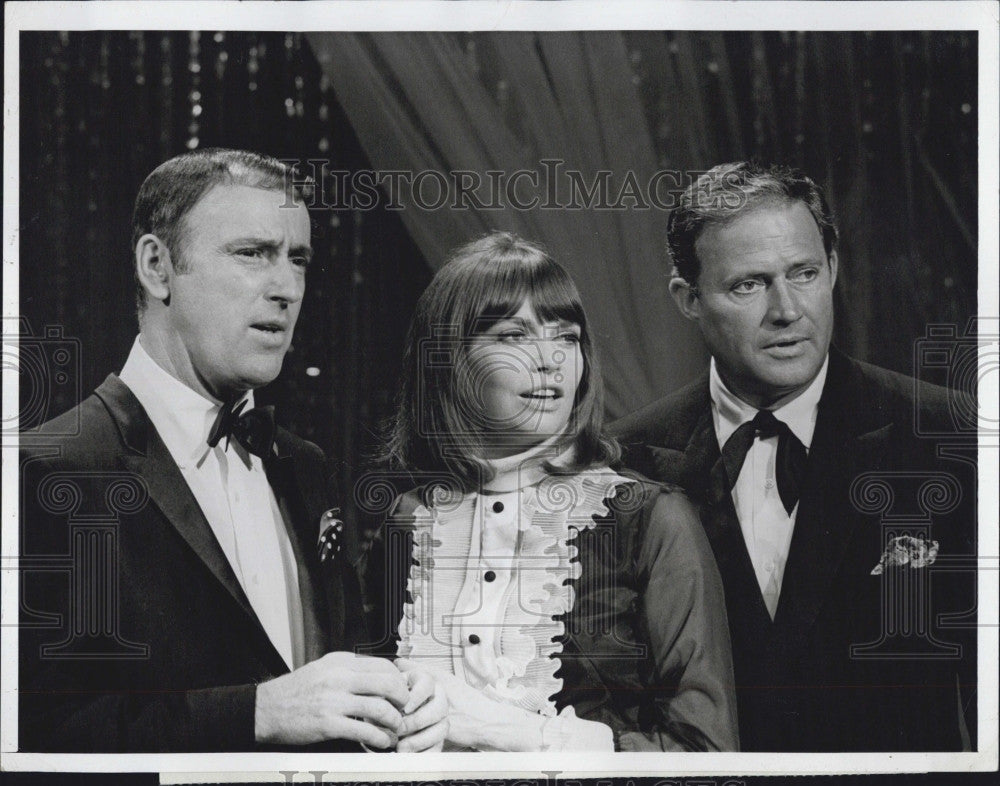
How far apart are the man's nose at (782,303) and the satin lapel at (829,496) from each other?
6.6 inches

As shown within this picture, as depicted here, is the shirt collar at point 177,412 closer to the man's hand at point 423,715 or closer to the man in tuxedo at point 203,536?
the man in tuxedo at point 203,536

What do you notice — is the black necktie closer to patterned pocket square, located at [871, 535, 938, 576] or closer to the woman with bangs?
the woman with bangs

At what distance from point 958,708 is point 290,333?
2.04m

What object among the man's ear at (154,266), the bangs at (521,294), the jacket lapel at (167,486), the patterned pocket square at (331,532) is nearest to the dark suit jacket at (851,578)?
the bangs at (521,294)

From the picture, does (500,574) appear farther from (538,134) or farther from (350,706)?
(538,134)

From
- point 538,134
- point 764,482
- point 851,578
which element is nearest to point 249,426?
point 538,134

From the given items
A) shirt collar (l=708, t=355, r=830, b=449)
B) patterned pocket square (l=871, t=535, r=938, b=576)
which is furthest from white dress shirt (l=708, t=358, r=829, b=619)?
patterned pocket square (l=871, t=535, r=938, b=576)

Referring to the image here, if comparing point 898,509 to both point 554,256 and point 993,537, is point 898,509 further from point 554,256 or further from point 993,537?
point 554,256

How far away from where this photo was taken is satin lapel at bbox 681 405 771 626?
245 centimetres

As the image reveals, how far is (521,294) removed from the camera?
96.2 inches

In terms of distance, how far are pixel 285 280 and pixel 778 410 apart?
1.34m

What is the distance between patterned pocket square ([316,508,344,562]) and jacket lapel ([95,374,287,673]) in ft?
0.78

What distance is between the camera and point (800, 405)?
2.49 m

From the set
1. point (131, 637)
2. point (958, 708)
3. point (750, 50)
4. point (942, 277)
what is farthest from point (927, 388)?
point (131, 637)
